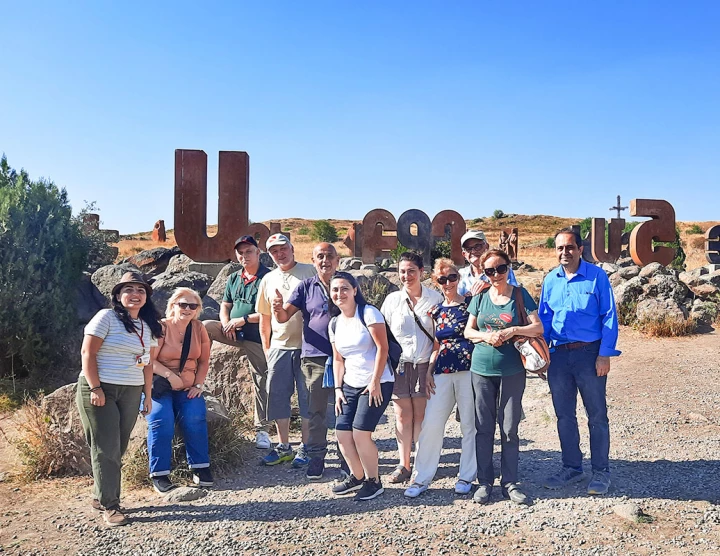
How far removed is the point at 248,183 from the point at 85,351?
795cm

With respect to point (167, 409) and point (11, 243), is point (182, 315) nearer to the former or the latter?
point (167, 409)

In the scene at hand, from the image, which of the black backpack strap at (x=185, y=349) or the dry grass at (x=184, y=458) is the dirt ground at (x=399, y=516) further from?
the black backpack strap at (x=185, y=349)

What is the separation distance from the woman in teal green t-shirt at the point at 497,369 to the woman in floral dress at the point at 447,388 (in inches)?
3.7

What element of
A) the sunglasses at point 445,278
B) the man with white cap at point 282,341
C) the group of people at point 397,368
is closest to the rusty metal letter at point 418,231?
the man with white cap at point 282,341

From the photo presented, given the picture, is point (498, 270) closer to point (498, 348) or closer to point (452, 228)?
point (498, 348)

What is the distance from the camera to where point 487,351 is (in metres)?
4.36

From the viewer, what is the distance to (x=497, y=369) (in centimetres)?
432

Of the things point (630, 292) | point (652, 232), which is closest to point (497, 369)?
point (630, 292)

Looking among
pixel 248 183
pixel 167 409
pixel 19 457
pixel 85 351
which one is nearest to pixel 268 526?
pixel 167 409

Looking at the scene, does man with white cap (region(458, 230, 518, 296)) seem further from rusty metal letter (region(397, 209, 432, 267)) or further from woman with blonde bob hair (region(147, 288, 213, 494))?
rusty metal letter (region(397, 209, 432, 267))

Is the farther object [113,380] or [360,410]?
[360,410]

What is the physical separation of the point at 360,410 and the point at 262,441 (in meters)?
1.69

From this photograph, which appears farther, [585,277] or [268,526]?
[585,277]

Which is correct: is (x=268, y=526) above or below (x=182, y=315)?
below
